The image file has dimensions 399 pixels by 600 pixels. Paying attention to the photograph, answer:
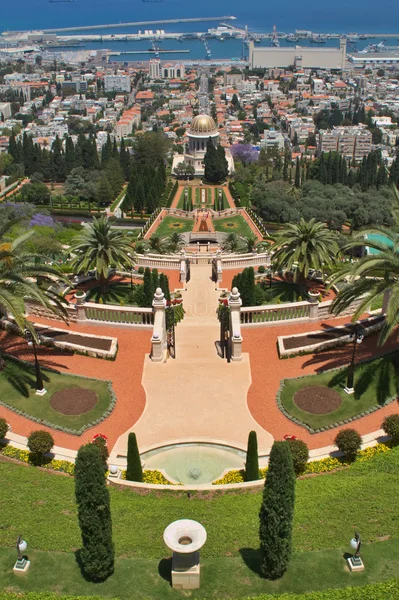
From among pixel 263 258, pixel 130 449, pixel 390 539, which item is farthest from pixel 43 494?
pixel 263 258

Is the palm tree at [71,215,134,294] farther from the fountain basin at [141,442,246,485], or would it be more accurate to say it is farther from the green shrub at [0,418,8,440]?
the fountain basin at [141,442,246,485]

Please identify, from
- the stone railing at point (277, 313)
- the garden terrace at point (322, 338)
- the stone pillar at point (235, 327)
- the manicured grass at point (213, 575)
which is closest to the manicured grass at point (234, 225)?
the stone railing at point (277, 313)

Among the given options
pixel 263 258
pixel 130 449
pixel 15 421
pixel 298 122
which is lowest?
pixel 298 122

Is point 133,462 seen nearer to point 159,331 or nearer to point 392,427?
point 392,427

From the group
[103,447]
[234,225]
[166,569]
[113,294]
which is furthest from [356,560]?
[234,225]

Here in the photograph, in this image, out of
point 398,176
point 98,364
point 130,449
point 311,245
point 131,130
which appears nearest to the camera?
point 130,449

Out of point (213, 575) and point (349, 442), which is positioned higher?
point (213, 575)

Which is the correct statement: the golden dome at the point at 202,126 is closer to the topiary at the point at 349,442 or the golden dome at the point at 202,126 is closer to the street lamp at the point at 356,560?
the topiary at the point at 349,442

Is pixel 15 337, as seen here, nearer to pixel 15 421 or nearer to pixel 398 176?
pixel 15 421
